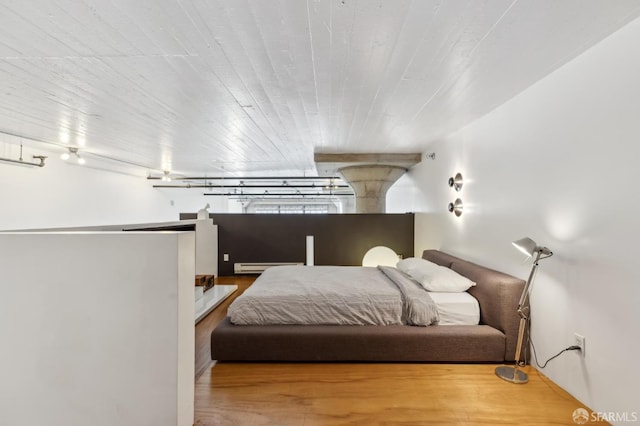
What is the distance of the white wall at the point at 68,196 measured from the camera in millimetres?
A: 4801

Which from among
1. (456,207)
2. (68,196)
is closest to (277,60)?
(456,207)

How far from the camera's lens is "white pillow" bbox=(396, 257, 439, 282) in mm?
3352

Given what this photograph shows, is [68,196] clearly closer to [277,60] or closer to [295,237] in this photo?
[295,237]

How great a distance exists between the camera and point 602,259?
6.26 feet

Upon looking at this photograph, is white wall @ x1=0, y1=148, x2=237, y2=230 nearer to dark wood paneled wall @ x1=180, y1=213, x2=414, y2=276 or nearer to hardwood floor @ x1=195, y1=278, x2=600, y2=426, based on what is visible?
dark wood paneled wall @ x1=180, y1=213, x2=414, y2=276

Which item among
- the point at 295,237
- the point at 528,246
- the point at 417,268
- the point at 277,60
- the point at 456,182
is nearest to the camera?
the point at 277,60

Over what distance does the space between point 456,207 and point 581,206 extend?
6.40 ft

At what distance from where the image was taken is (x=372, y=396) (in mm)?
2219

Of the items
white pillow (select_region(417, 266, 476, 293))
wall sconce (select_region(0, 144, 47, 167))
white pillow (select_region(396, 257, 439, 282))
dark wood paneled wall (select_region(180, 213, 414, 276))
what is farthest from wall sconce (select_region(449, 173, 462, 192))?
wall sconce (select_region(0, 144, 47, 167))

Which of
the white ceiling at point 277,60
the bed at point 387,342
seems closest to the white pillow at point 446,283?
the bed at point 387,342

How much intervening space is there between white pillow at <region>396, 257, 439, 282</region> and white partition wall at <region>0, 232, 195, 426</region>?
104 inches

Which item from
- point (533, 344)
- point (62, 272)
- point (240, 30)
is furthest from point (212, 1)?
point (533, 344)

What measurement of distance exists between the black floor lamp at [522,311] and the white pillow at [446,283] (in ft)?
1.91

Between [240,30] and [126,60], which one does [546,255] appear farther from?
[126,60]
